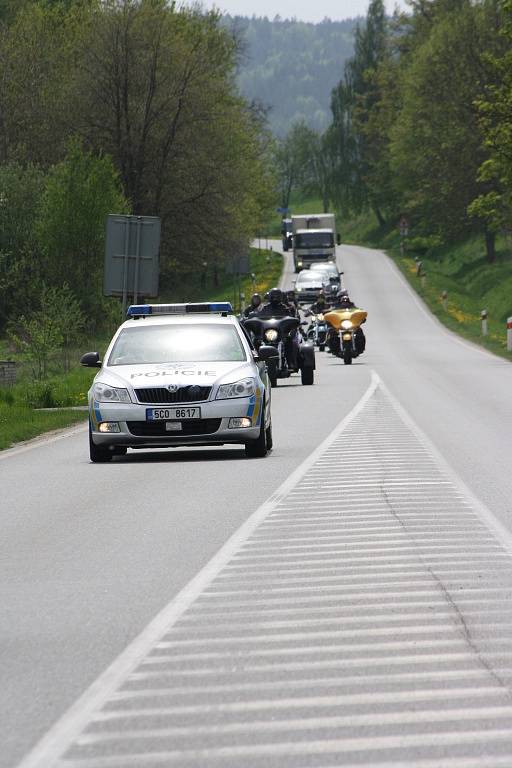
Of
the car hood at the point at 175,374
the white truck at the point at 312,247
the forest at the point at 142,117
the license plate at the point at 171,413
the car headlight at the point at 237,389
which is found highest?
the forest at the point at 142,117

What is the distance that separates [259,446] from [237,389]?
669 mm

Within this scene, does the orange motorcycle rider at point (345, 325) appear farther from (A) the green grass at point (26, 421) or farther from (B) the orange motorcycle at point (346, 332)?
(A) the green grass at point (26, 421)

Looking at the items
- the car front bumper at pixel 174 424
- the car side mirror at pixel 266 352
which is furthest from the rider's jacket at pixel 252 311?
the car front bumper at pixel 174 424

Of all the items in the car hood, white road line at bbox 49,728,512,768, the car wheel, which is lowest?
the car wheel

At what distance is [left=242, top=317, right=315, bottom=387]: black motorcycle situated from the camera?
32.0 metres

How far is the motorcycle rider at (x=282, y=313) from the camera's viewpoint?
32344 millimetres

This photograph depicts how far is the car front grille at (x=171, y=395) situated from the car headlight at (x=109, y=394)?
13 centimetres

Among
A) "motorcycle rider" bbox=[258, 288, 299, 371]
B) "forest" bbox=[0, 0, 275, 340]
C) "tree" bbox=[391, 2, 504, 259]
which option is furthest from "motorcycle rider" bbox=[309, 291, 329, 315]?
"tree" bbox=[391, 2, 504, 259]

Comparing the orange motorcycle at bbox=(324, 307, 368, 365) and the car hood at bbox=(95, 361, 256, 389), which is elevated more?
the car hood at bbox=(95, 361, 256, 389)

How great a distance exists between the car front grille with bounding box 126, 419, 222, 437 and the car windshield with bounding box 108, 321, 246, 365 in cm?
114

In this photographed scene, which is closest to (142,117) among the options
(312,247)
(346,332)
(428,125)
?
(312,247)

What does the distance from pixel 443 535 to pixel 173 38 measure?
56346 mm

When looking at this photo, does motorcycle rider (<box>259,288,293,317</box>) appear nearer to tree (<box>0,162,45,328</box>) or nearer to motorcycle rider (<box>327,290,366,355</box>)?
motorcycle rider (<box>327,290,366,355</box>)

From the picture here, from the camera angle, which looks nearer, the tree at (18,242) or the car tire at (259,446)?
the car tire at (259,446)
